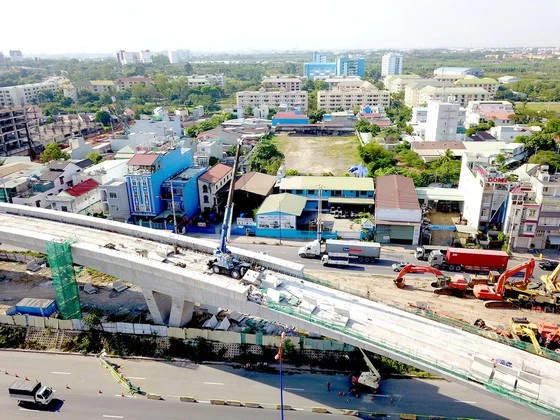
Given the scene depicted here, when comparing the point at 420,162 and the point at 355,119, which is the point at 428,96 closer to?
the point at 355,119

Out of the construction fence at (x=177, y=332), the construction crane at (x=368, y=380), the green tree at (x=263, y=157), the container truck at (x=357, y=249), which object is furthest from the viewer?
the green tree at (x=263, y=157)

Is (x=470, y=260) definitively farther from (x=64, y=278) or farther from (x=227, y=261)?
(x=64, y=278)

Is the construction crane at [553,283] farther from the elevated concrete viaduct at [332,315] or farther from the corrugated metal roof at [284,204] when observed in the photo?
the corrugated metal roof at [284,204]

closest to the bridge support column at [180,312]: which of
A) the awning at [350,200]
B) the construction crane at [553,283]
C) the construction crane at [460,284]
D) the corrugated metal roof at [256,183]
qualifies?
the construction crane at [460,284]

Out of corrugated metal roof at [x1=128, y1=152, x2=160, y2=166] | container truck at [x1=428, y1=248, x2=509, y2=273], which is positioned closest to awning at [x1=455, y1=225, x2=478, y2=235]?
container truck at [x1=428, y1=248, x2=509, y2=273]

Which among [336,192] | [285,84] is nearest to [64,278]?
[336,192]

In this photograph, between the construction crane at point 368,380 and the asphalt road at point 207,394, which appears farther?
the construction crane at point 368,380

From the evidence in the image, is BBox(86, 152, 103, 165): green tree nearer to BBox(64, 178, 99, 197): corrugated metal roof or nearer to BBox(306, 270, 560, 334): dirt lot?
BBox(64, 178, 99, 197): corrugated metal roof
